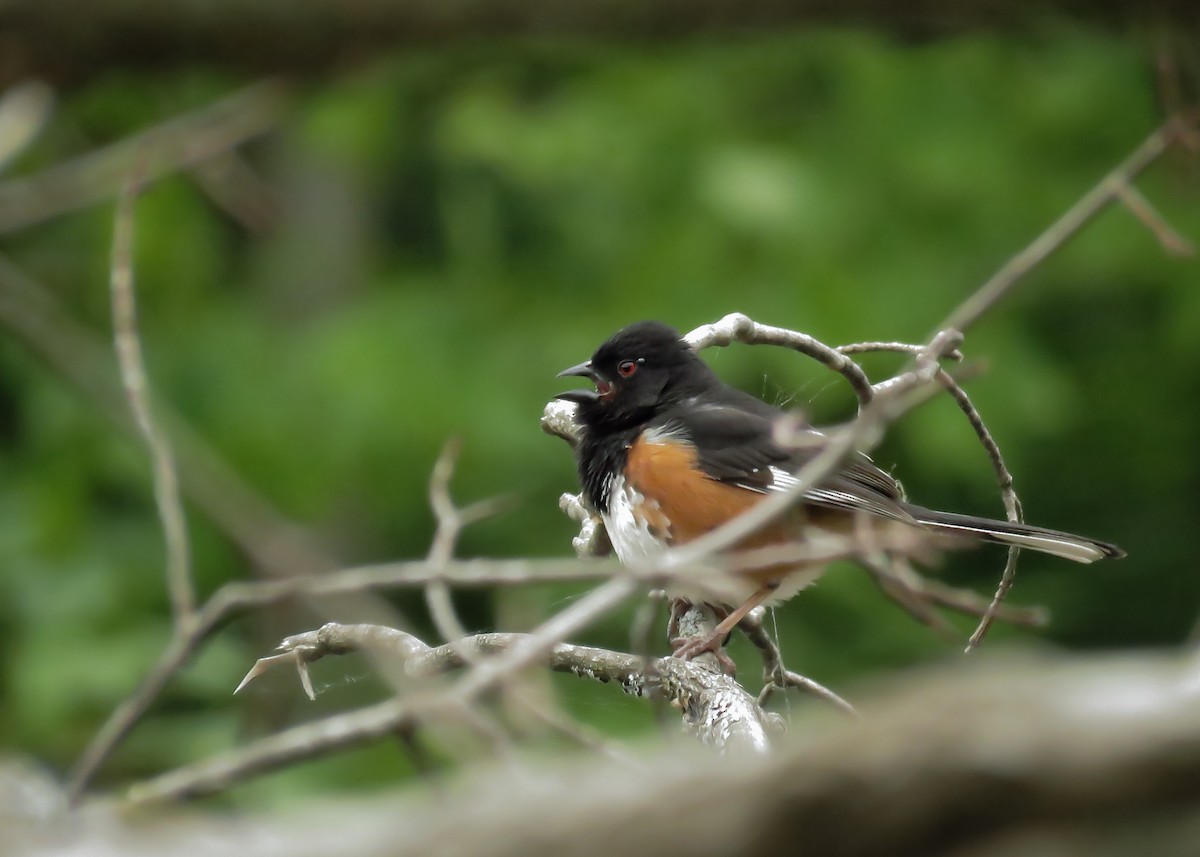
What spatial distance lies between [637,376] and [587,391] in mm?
152

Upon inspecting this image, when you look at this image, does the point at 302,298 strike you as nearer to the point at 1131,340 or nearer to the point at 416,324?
the point at 416,324

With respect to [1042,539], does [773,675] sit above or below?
below

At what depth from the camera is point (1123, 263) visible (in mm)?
6711

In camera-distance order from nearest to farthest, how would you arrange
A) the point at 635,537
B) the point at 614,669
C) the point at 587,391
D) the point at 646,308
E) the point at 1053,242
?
the point at 1053,242 < the point at 614,669 < the point at 635,537 < the point at 587,391 < the point at 646,308

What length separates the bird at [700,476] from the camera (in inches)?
136

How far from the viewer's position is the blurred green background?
21.0 ft

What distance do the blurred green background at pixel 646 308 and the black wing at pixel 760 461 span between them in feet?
6.84

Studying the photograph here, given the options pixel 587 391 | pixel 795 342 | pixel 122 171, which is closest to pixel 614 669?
pixel 795 342

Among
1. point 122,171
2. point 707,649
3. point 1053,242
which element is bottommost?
point 707,649

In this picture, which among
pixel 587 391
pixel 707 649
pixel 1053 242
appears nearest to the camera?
pixel 1053 242

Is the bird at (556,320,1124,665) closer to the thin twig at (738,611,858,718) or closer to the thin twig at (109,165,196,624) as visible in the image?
the thin twig at (738,611,858,718)

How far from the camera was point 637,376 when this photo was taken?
13.2 ft

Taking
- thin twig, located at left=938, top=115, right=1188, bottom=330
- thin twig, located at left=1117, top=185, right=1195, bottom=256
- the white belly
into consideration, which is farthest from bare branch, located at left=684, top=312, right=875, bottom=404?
thin twig, located at left=938, top=115, right=1188, bottom=330

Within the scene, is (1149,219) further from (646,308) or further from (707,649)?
(646,308)
